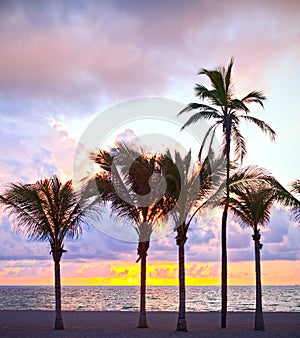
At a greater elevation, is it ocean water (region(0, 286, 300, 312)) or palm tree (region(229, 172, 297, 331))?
palm tree (region(229, 172, 297, 331))

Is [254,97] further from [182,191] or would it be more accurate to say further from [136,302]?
[136,302]

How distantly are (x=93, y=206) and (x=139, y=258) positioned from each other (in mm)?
2944

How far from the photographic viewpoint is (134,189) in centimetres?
2481

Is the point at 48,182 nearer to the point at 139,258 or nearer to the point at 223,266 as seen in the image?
the point at 139,258

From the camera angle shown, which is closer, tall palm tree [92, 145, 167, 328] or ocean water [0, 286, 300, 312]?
tall palm tree [92, 145, 167, 328]

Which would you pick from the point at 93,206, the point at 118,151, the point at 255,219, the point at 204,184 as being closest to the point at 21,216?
the point at 93,206

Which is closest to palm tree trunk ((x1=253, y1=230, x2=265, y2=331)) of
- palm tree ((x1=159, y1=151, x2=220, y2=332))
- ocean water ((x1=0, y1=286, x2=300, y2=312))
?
palm tree ((x1=159, y1=151, x2=220, y2=332))

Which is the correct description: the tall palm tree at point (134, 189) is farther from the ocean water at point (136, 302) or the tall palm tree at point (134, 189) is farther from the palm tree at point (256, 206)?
the ocean water at point (136, 302)

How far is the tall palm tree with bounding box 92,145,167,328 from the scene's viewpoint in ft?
80.2

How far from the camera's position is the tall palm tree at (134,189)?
2444cm

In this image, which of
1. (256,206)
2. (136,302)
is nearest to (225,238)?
(256,206)

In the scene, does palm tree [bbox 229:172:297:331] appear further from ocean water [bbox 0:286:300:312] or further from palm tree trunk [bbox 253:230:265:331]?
ocean water [bbox 0:286:300:312]

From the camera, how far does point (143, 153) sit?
24703 mm

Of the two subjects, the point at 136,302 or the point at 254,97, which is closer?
the point at 254,97
